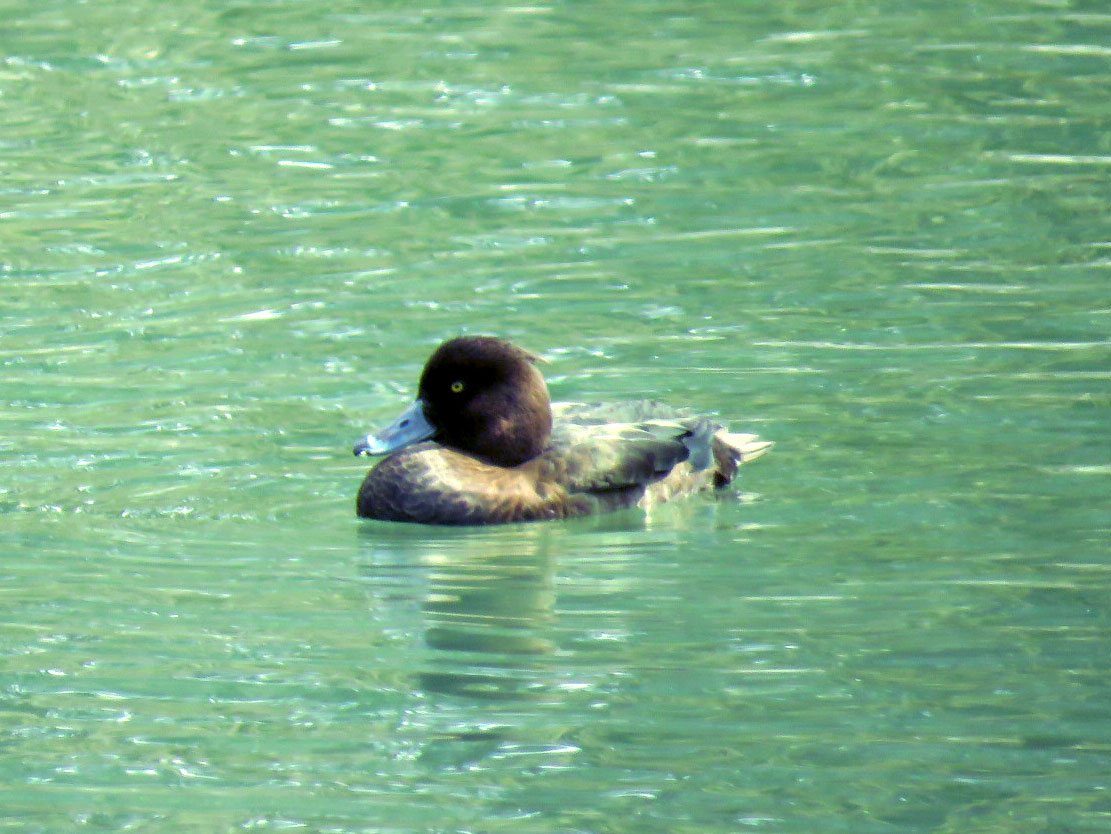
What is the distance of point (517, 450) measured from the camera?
8.75m

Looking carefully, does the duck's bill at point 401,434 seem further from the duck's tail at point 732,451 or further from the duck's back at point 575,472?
the duck's tail at point 732,451

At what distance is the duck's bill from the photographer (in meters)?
8.59

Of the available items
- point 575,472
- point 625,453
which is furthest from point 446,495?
point 625,453

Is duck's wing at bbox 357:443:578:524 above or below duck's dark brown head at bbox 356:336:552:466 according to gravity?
below

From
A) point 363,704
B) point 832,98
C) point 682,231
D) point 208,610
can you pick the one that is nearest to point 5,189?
point 682,231

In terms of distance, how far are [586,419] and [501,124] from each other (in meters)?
6.42

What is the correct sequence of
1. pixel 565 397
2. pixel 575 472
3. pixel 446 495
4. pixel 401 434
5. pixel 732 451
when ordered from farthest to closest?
1. pixel 565 397
2. pixel 732 451
3. pixel 401 434
4. pixel 575 472
5. pixel 446 495

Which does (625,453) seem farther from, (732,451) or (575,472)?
(732,451)

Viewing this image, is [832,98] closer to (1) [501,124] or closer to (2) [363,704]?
(1) [501,124]

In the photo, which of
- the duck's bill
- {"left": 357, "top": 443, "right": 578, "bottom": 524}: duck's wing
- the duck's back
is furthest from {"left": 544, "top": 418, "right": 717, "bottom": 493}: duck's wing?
the duck's bill

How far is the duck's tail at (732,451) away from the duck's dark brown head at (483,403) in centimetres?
71

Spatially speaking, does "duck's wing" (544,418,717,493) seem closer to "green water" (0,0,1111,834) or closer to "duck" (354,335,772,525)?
"duck" (354,335,772,525)

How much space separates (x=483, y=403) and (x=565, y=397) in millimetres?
1280

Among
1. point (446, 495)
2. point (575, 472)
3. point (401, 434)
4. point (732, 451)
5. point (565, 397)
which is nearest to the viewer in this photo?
point (446, 495)
